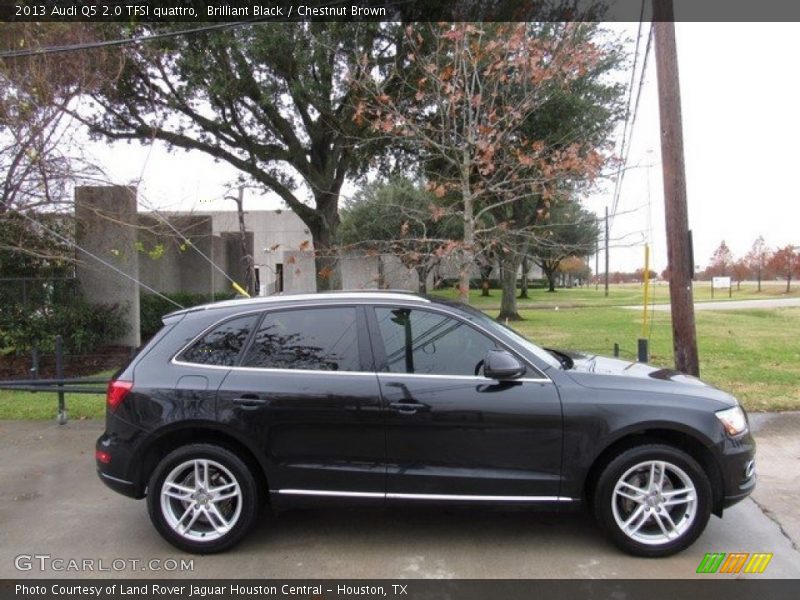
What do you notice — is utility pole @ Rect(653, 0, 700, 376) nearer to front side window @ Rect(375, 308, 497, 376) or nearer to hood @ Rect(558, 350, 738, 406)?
hood @ Rect(558, 350, 738, 406)

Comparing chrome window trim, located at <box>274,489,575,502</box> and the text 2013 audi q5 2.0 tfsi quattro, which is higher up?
the text 2013 audi q5 2.0 tfsi quattro

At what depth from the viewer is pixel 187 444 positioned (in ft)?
13.1

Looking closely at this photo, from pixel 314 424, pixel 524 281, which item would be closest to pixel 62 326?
pixel 314 424

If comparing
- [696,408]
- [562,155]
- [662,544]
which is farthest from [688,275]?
[662,544]

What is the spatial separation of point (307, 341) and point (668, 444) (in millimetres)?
2452

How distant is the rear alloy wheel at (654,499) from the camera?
3.75m

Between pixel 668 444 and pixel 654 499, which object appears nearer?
pixel 654 499

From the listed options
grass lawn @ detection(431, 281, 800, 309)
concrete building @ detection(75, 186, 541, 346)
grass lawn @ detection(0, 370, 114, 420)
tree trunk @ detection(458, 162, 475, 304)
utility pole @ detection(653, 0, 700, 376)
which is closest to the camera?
utility pole @ detection(653, 0, 700, 376)

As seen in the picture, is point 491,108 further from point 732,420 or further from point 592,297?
point 592,297

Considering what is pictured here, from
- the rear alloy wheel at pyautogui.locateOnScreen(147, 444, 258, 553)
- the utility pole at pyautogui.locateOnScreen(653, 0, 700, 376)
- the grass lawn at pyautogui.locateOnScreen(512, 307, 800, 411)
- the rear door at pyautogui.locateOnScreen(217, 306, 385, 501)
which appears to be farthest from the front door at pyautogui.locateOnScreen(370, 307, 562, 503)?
the grass lawn at pyautogui.locateOnScreen(512, 307, 800, 411)

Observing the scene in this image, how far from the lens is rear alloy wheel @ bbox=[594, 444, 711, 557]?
12.3 feet

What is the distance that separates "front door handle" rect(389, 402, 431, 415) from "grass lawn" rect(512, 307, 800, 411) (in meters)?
5.62

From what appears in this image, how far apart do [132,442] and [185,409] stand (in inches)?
17.1

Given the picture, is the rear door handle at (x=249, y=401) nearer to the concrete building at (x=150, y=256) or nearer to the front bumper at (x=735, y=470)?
the front bumper at (x=735, y=470)
